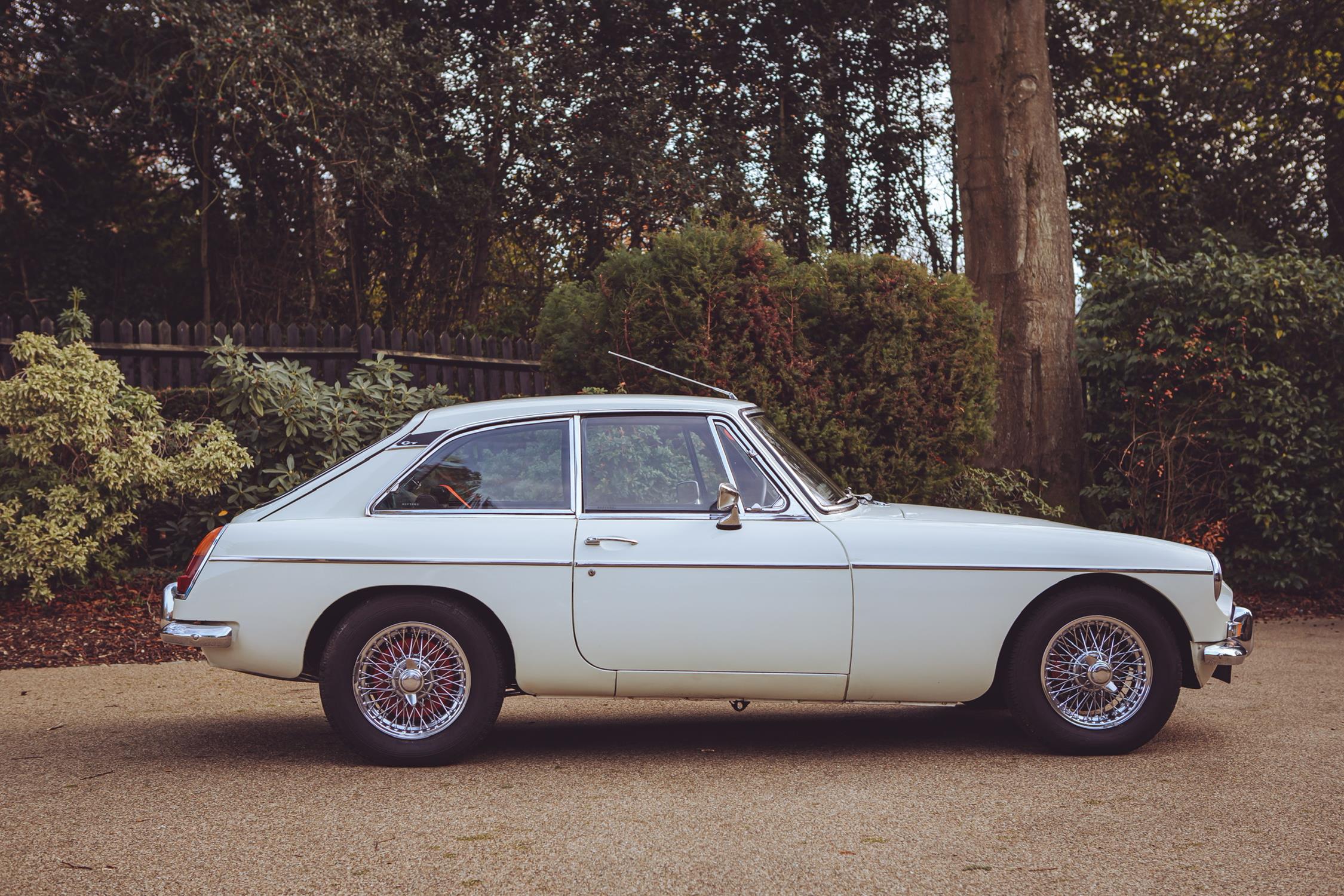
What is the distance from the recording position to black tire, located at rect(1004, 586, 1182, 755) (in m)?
5.09

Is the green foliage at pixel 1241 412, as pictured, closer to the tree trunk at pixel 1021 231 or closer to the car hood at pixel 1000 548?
the tree trunk at pixel 1021 231

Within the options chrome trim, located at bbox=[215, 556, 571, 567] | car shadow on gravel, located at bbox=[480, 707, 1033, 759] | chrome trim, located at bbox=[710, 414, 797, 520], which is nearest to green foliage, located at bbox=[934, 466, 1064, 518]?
car shadow on gravel, located at bbox=[480, 707, 1033, 759]

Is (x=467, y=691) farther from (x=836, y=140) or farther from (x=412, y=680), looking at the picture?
(x=836, y=140)

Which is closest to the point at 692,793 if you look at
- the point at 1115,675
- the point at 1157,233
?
the point at 1115,675

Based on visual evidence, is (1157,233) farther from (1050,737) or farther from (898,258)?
(1050,737)

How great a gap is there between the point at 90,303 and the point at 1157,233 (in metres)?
17.7

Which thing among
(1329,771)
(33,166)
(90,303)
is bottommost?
(1329,771)

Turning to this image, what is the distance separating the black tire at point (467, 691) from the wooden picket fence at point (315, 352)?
5.94m

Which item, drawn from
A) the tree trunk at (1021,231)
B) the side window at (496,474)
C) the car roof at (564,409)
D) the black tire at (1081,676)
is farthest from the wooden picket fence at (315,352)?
the black tire at (1081,676)

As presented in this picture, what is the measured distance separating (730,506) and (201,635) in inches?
91.7

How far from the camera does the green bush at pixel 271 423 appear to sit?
384 inches

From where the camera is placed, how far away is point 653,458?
5.36 meters

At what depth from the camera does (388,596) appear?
16.8ft

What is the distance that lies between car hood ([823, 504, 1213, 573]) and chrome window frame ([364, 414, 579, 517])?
1.16 m
